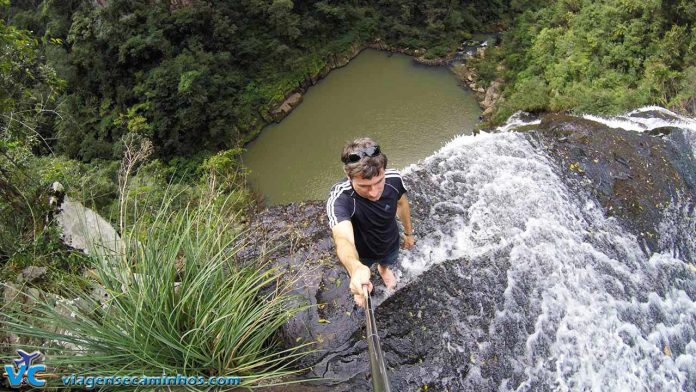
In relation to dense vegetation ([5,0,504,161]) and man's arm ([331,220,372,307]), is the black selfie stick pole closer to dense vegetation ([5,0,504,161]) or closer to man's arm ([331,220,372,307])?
man's arm ([331,220,372,307])

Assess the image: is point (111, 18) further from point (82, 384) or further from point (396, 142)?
point (82, 384)

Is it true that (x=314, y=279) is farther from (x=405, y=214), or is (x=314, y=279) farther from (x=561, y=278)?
(x=561, y=278)

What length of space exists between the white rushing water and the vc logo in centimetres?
263

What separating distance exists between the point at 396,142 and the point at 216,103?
491cm

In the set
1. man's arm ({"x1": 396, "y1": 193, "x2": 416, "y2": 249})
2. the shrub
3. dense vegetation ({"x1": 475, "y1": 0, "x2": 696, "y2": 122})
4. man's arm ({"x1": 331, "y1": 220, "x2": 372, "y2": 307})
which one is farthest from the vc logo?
dense vegetation ({"x1": 475, "y1": 0, "x2": 696, "y2": 122})

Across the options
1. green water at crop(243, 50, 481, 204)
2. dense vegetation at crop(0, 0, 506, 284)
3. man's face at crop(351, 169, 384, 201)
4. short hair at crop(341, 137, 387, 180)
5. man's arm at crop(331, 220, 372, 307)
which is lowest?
green water at crop(243, 50, 481, 204)

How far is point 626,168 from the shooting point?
15.7 feet

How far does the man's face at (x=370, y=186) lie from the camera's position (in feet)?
6.86

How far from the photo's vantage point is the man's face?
209 cm

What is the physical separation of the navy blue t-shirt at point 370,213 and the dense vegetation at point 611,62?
650 cm

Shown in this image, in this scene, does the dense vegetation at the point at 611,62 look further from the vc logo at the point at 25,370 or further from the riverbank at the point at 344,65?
the vc logo at the point at 25,370

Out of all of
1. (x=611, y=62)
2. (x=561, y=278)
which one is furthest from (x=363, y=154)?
(x=611, y=62)

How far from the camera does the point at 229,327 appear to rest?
2.18m

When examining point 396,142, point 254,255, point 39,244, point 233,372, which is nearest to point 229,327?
point 233,372
